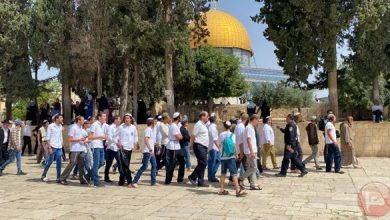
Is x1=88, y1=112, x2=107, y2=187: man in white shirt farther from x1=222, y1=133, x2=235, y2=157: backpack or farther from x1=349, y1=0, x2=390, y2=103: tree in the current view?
x1=349, y1=0, x2=390, y2=103: tree

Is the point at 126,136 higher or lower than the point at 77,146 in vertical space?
higher

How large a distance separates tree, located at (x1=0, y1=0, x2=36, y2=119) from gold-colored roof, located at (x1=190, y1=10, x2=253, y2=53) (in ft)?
137

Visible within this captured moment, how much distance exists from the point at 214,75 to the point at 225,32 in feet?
87.9

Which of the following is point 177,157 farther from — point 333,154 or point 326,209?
point 333,154

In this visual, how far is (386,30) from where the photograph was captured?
21.5 m

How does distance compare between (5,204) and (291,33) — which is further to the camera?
(291,33)

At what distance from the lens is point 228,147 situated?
963cm

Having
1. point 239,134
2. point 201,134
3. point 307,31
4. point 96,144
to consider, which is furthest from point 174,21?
point 239,134

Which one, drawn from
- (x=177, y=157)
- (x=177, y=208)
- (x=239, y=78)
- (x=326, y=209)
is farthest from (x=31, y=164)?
(x=239, y=78)

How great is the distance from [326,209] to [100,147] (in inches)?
223

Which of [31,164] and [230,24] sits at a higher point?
[230,24]

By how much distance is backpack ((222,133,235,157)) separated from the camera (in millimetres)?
9609

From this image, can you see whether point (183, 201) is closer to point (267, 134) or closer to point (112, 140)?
point (112, 140)

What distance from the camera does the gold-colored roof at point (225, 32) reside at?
2623 inches
